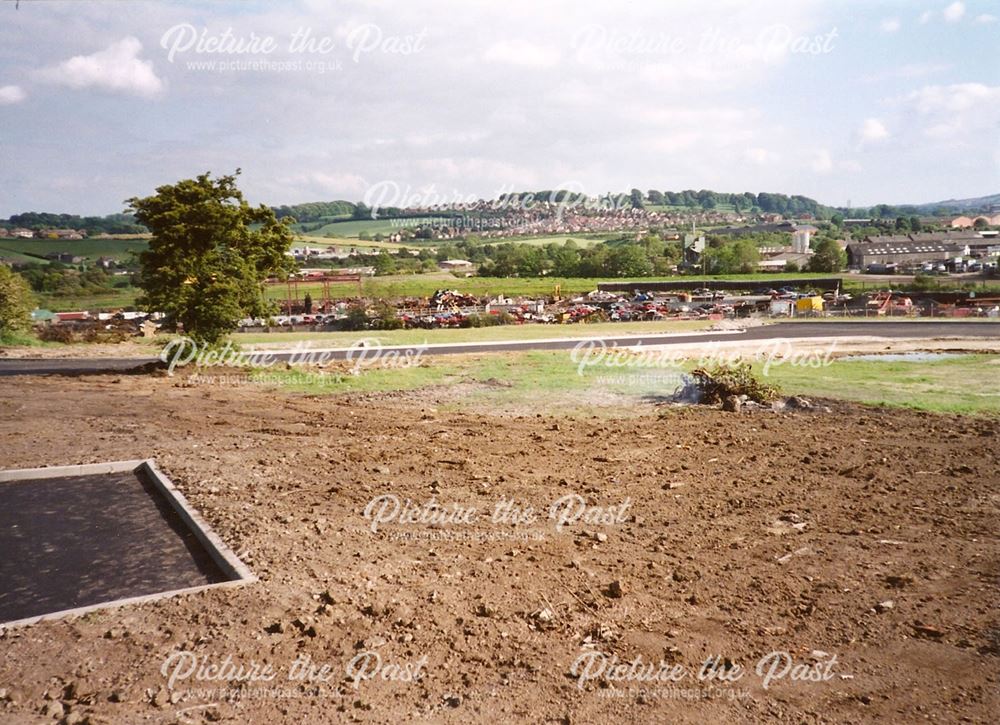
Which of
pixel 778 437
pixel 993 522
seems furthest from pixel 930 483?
pixel 778 437

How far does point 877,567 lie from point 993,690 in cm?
221

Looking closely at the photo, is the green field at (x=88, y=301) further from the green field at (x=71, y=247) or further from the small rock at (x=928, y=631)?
the small rock at (x=928, y=631)

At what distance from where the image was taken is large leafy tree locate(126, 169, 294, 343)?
2192 cm

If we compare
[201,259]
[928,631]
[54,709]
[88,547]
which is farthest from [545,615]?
[201,259]

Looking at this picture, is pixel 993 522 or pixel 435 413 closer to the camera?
pixel 993 522

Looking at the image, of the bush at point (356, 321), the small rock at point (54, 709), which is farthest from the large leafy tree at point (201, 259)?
the bush at point (356, 321)

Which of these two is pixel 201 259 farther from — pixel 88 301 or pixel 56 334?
pixel 88 301

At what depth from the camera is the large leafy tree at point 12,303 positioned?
98.9 feet

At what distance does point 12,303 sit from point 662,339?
2936 centimetres

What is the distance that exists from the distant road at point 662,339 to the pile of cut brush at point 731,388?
12.7 metres

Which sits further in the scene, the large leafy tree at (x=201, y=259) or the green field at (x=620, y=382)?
the large leafy tree at (x=201, y=259)

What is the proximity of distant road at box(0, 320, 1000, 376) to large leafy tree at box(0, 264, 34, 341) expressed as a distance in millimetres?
5842

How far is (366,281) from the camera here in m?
83.7

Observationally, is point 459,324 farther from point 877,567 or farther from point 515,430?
point 877,567
